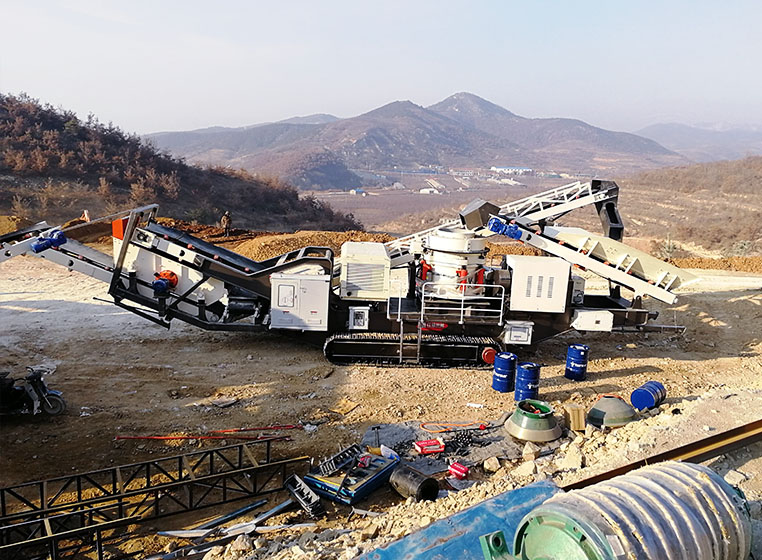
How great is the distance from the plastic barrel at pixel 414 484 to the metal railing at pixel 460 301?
15.4ft

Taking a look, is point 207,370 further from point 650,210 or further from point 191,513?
point 650,210

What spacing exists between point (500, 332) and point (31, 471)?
8488 mm

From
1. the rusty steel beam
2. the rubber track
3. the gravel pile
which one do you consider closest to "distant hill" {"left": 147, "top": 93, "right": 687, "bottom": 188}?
the rubber track

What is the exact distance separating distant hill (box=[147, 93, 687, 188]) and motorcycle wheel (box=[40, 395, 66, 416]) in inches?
3875

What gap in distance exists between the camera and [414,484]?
7.43 meters

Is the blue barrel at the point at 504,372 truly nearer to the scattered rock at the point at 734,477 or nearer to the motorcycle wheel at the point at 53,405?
the scattered rock at the point at 734,477

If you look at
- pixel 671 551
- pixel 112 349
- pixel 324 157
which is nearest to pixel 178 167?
pixel 112 349

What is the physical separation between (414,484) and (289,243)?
1504cm

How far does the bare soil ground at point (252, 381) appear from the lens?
8.68m

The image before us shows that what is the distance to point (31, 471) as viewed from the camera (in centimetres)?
796

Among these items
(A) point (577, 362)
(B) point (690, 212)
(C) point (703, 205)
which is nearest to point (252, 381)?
(A) point (577, 362)

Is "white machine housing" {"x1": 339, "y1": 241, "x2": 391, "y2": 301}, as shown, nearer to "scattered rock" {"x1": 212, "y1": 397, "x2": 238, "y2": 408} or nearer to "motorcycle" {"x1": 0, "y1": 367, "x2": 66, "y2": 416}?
"scattered rock" {"x1": 212, "y1": 397, "x2": 238, "y2": 408}

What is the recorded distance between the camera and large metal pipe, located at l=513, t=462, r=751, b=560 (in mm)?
3840

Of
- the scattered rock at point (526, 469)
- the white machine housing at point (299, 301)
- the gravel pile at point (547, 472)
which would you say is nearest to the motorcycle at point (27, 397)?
the white machine housing at point (299, 301)
